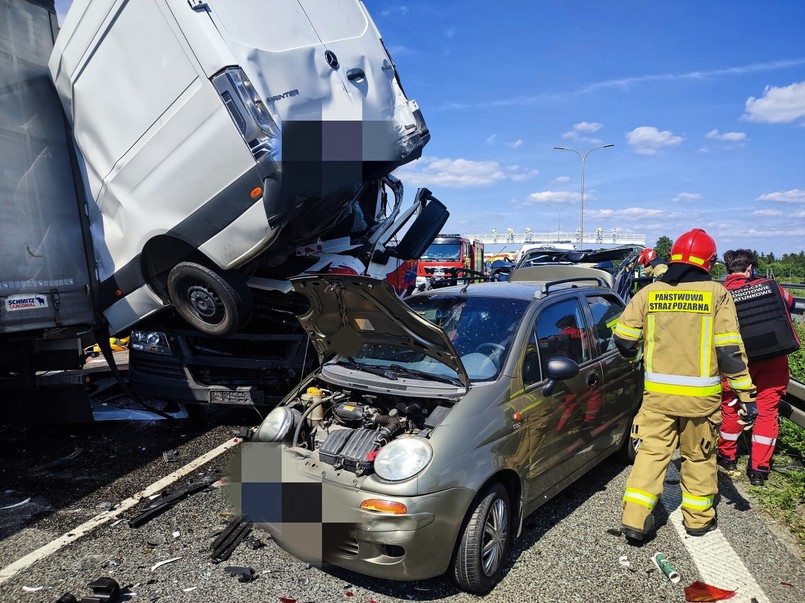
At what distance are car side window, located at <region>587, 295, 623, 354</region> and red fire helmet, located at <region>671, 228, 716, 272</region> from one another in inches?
32.4

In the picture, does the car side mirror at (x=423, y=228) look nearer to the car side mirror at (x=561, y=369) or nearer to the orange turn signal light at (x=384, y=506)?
the car side mirror at (x=561, y=369)

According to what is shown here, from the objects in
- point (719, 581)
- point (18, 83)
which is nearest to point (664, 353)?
point (719, 581)

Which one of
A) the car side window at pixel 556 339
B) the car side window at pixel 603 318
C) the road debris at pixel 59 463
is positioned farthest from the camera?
the road debris at pixel 59 463

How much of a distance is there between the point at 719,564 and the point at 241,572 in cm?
274

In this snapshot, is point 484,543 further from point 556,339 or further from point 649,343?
point 649,343

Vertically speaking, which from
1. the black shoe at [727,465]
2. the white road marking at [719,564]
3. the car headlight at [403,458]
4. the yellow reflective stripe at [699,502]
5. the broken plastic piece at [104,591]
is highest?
the car headlight at [403,458]

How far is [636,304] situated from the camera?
12.4 ft

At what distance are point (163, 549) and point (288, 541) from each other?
39.7 inches

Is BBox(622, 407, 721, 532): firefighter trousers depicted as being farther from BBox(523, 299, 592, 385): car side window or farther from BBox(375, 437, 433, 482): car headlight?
BBox(375, 437, 433, 482): car headlight

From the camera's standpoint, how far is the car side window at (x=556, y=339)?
355 cm

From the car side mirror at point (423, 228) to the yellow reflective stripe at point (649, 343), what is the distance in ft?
11.1

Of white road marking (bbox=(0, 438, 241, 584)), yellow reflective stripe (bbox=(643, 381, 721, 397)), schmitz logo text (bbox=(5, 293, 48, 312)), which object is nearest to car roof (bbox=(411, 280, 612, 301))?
yellow reflective stripe (bbox=(643, 381, 721, 397))

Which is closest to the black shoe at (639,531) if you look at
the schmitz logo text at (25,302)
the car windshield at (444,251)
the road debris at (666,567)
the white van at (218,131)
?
the road debris at (666,567)

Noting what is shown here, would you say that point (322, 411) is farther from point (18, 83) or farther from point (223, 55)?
point (18, 83)
